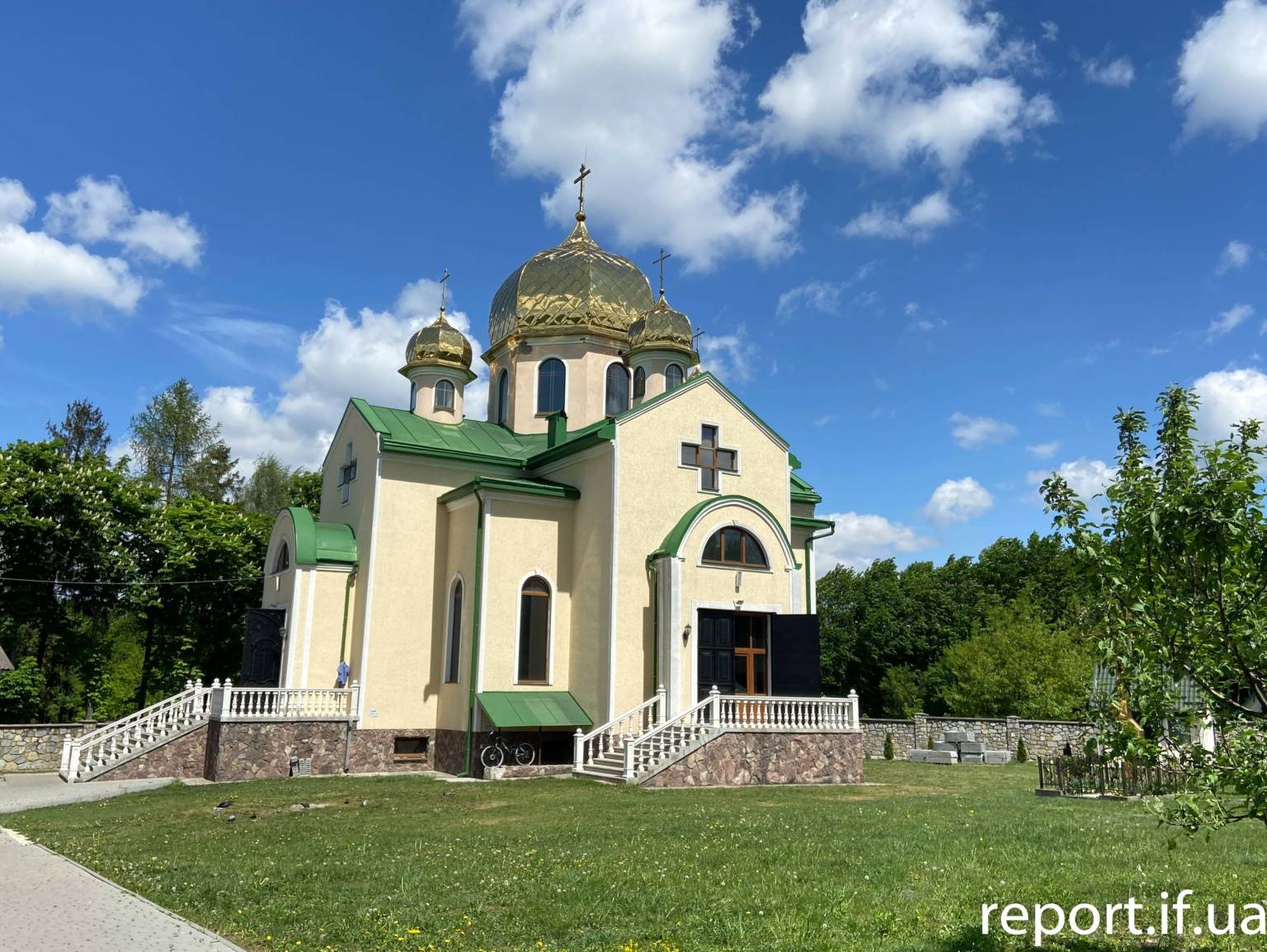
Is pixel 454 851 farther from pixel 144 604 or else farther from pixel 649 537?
pixel 144 604

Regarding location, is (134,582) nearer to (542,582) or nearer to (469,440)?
(469,440)

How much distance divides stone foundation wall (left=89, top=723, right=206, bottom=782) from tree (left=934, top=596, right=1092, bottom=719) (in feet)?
86.0

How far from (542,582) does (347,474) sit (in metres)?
5.82

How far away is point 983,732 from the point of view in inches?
1218

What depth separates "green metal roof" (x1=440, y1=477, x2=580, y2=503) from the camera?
67.4 feet

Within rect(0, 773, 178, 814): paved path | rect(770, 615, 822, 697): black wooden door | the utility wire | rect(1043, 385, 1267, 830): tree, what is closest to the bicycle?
rect(770, 615, 822, 697): black wooden door

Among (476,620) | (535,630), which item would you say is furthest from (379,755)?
(535,630)

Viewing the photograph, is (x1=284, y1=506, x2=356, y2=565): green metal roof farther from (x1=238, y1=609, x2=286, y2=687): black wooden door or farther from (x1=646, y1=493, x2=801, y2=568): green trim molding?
(x1=646, y1=493, x2=801, y2=568): green trim molding

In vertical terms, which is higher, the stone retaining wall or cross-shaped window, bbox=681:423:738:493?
cross-shaped window, bbox=681:423:738:493

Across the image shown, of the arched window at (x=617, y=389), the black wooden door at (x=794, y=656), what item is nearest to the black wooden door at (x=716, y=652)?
the black wooden door at (x=794, y=656)

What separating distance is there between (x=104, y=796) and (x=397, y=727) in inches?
225

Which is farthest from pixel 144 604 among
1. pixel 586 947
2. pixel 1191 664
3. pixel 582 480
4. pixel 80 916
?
pixel 1191 664

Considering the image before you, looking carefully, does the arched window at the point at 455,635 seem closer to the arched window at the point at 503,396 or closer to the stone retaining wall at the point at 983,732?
the arched window at the point at 503,396

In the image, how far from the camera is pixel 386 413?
23.9m
